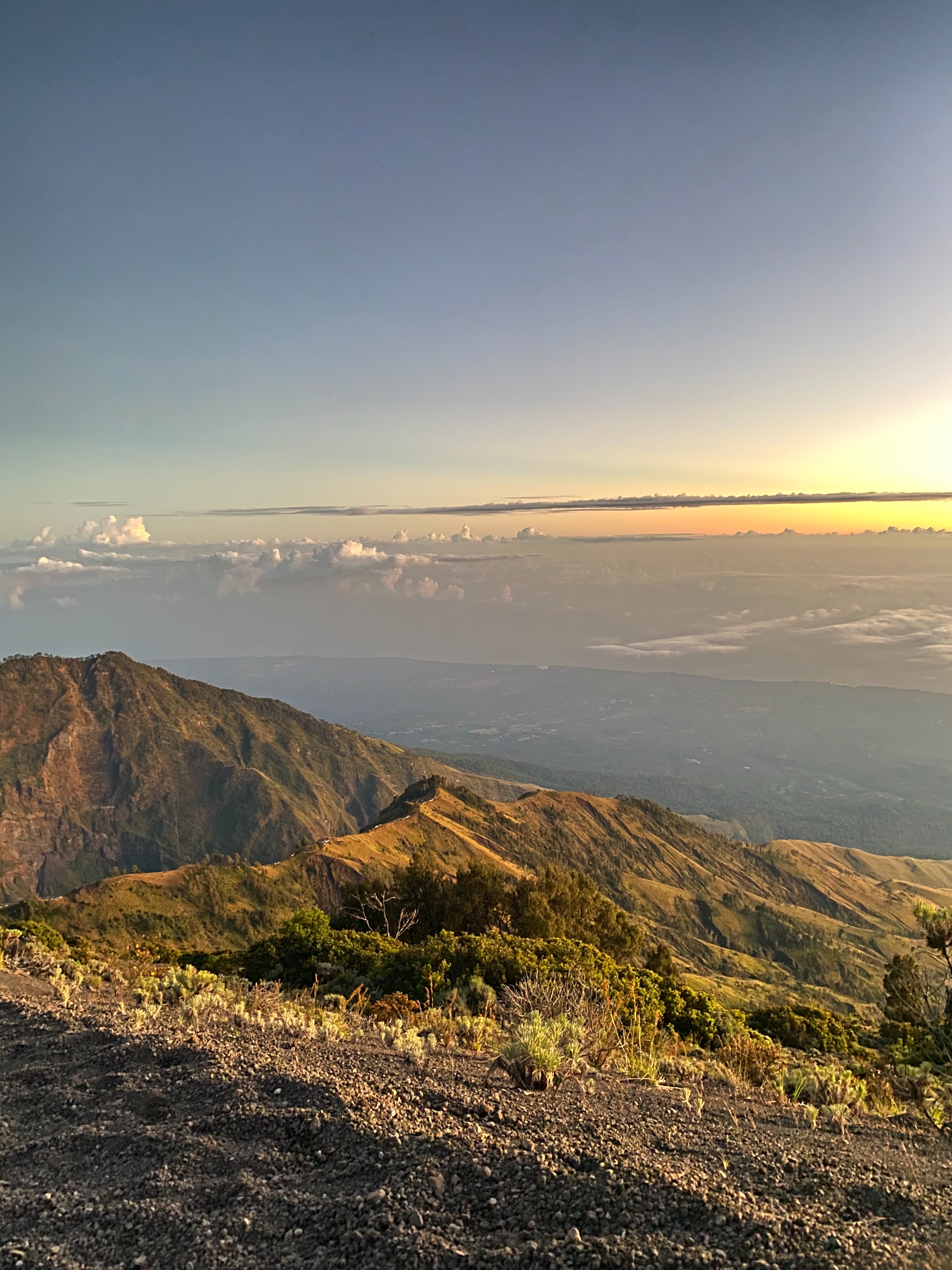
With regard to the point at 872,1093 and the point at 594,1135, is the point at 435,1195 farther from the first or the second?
the point at 872,1093

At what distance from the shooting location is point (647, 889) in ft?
427

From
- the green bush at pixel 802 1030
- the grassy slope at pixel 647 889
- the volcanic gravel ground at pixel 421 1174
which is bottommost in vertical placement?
the grassy slope at pixel 647 889

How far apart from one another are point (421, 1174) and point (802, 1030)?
24.0 meters

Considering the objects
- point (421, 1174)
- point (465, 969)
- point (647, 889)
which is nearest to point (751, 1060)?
point (421, 1174)

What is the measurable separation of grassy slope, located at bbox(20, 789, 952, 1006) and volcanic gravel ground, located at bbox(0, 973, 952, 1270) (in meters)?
75.6

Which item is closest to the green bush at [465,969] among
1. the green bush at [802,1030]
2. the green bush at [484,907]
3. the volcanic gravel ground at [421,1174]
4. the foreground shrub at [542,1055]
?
the green bush at [802,1030]

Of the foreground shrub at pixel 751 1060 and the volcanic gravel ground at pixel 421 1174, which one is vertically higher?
the volcanic gravel ground at pixel 421 1174

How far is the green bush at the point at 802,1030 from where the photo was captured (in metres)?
22.5

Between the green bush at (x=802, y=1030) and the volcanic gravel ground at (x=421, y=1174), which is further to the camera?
the green bush at (x=802, y=1030)

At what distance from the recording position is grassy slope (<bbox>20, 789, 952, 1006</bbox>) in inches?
3519

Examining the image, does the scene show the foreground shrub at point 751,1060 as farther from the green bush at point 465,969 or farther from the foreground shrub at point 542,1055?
the foreground shrub at point 542,1055

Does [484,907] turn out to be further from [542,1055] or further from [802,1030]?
[542,1055]

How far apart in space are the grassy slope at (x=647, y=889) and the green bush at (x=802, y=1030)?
59.7 metres

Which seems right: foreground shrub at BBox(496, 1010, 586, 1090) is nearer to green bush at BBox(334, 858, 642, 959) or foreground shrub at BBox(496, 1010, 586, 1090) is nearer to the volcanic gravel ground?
the volcanic gravel ground
